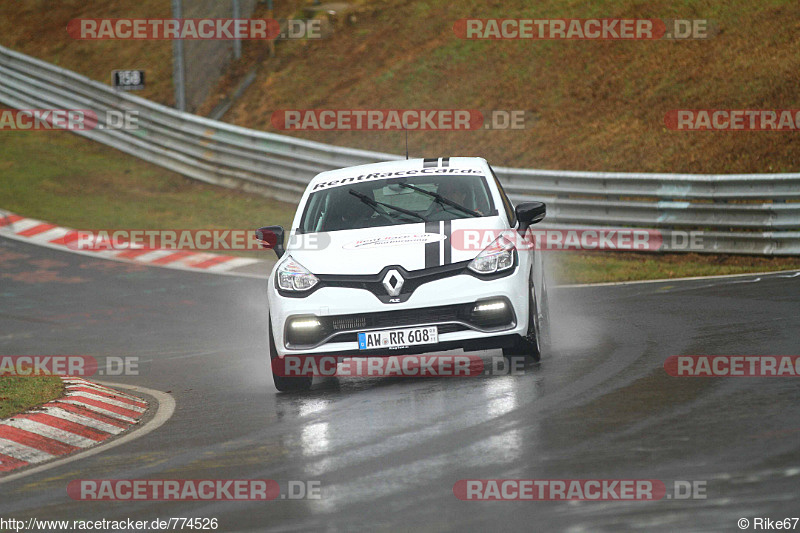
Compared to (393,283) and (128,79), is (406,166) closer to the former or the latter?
(393,283)

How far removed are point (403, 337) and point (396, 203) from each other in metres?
1.67

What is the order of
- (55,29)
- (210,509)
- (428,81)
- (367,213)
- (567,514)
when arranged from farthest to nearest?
(55,29) → (428,81) → (367,213) → (210,509) → (567,514)

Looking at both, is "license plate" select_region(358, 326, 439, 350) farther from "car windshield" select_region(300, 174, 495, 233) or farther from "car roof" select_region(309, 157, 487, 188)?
"car roof" select_region(309, 157, 487, 188)

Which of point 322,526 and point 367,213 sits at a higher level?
point 367,213

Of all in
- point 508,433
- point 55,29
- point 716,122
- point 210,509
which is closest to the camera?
point 210,509

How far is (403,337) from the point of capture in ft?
27.8

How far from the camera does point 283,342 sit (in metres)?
8.84

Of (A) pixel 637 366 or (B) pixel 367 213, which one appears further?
(B) pixel 367 213

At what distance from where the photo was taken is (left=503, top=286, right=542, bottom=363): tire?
346 inches

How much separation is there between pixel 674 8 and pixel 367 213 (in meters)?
17.3

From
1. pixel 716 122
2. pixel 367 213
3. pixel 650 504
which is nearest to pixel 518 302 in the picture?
pixel 367 213

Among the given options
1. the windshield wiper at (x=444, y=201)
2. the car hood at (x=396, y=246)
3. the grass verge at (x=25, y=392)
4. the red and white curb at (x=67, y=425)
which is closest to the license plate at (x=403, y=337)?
the car hood at (x=396, y=246)

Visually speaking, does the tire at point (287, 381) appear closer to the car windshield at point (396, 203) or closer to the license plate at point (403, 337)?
the license plate at point (403, 337)

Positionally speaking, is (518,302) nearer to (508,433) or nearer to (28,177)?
(508,433)
